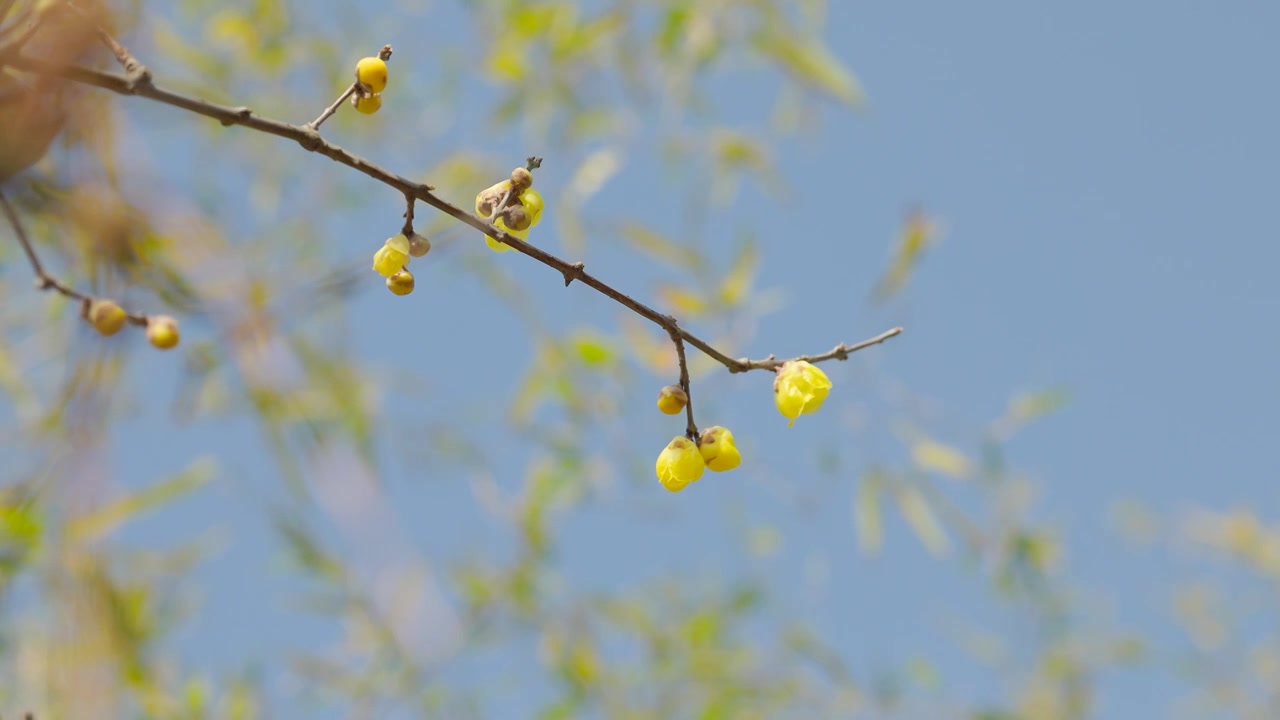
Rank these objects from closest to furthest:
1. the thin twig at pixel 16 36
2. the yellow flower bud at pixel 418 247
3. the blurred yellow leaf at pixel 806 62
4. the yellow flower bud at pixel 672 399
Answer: the thin twig at pixel 16 36 → the yellow flower bud at pixel 418 247 → the yellow flower bud at pixel 672 399 → the blurred yellow leaf at pixel 806 62

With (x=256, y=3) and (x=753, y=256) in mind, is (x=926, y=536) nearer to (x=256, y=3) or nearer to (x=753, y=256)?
(x=753, y=256)

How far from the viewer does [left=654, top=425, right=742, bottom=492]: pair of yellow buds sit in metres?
0.82

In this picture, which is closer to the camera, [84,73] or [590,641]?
[84,73]

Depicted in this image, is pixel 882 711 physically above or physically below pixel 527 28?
below

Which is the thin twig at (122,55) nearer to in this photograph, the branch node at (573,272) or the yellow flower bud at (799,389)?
the branch node at (573,272)

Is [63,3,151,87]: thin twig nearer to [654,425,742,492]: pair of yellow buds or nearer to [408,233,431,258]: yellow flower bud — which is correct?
[408,233,431,258]: yellow flower bud

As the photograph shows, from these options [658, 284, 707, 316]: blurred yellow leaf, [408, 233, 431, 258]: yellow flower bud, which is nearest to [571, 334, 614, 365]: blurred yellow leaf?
[658, 284, 707, 316]: blurred yellow leaf

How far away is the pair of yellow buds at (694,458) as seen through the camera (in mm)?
820

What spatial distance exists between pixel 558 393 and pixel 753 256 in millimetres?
591

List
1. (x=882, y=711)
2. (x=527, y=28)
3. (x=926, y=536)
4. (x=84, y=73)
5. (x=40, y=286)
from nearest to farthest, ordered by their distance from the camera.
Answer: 1. (x=84, y=73)
2. (x=40, y=286)
3. (x=926, y=536)
4. (x=527, y=28)
5. (x=882, y=711)

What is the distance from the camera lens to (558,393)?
2348mm

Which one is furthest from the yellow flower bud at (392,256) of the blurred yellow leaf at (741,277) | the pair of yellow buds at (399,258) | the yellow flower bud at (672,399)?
the blurred yellow leaf at (741,277)

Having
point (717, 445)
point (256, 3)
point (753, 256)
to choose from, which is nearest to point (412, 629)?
point (717, 445)

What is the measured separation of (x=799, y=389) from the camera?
80cm
